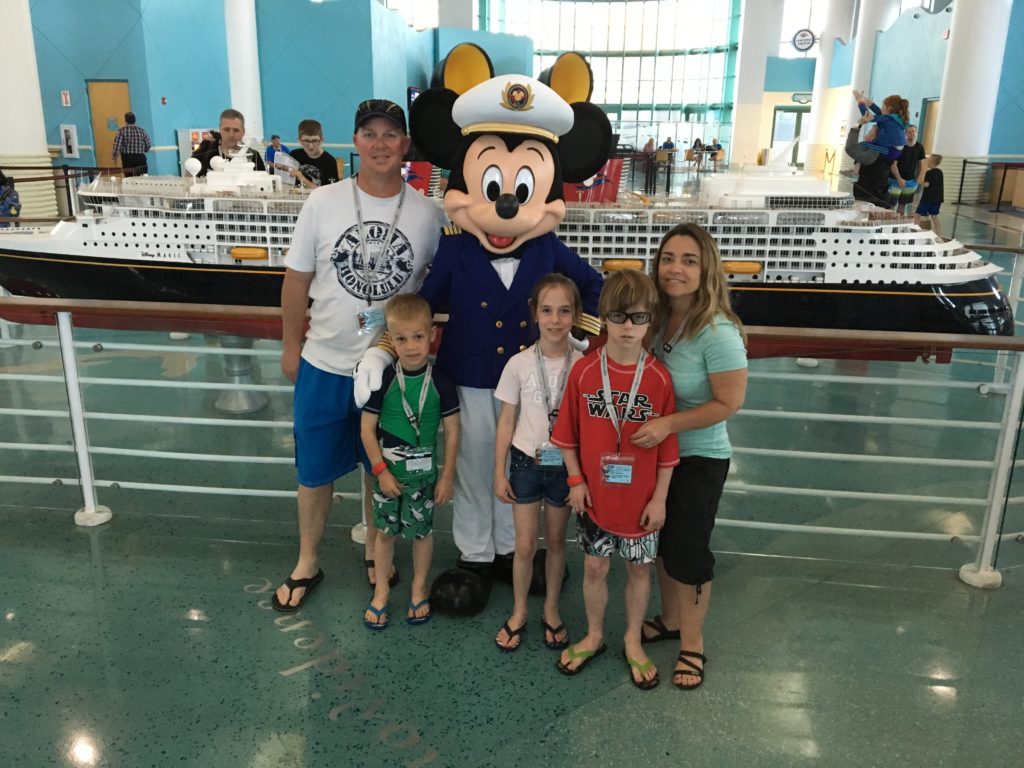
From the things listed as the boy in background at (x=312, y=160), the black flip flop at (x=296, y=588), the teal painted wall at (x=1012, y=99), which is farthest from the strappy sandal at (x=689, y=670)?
the teal painted wall at (x=1012, y=99)

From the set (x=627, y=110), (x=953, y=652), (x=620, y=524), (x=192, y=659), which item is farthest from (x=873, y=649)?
(x=627, y=110)

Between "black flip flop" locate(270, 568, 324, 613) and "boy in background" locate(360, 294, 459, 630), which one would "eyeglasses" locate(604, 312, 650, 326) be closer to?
"boy in background" locate(360, 294, 459, 630)

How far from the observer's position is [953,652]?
102 inches

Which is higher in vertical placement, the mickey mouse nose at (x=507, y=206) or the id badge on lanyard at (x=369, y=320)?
the mickey mouse nose at (x=507, y=206)

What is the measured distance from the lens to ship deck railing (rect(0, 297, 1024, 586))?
2936 mm

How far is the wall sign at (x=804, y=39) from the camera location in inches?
1217

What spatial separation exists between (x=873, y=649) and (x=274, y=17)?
1966 centimetres

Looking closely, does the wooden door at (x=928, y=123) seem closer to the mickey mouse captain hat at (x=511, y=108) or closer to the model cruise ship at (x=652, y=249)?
the model cruise ship at (x=652, y=249)

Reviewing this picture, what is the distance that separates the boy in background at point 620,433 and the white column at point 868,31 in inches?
1020

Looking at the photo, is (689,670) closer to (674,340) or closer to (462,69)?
(674,340)

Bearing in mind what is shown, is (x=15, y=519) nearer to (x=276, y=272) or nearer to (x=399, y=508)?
(x=399, y=508)

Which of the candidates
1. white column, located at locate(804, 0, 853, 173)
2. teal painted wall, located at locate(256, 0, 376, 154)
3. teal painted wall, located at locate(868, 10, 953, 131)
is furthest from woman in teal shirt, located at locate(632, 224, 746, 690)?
white column, located at locate(804, 0, 853, 173)

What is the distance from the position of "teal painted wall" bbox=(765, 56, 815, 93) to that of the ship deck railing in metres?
28.3

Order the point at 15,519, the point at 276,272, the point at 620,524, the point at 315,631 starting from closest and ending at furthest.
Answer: the point at 620,524
the point at 315,631
the point at 15,519
the point at 276,272
